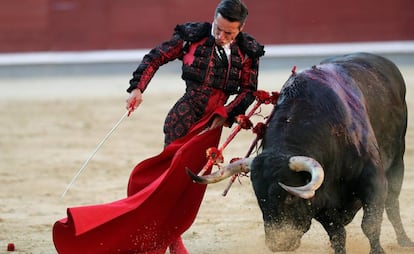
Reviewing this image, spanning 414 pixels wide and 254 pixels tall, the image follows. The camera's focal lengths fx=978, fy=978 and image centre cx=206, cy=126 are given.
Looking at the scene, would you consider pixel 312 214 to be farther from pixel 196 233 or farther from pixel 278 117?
pixel 196 233

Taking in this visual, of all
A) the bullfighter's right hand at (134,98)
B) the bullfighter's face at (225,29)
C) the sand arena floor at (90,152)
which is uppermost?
the bullfighter's face at (225,29)

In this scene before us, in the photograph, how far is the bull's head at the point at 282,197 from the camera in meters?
3.18

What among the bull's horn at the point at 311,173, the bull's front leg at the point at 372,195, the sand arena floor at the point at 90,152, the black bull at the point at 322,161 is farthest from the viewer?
the sand arena floor at the point at 90,152

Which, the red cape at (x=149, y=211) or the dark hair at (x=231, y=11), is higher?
the dark hair at (x=231, y=11)

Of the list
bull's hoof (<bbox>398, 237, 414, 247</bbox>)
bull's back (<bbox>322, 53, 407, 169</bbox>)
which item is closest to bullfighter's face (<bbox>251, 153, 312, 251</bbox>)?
bull's back (<bbox>322, 53, 407, 169</bbox>)

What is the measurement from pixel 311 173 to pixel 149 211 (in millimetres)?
779

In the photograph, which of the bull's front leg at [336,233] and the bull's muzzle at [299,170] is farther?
the bull's front leg at [336,233]

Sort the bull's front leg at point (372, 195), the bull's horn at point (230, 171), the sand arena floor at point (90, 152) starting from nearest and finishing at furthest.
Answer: the bull's horn at point (230, 171)
the bull's front leg at point (372, 195)
the sand arena floor at point (90, 152)

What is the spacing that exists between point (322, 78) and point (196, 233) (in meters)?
1.15

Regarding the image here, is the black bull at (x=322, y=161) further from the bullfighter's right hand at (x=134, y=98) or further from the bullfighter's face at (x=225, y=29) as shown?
the bullfighter's right hand at (x=134, y=98)

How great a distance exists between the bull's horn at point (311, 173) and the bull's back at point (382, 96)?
759 mm

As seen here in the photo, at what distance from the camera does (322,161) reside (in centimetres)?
336

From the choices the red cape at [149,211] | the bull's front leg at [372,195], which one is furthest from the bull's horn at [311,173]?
the red cape at [149,211]

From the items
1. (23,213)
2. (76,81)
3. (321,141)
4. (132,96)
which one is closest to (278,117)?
(321,141)
